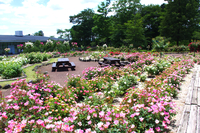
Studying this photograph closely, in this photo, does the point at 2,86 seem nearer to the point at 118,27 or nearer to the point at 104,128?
the point at 104,128

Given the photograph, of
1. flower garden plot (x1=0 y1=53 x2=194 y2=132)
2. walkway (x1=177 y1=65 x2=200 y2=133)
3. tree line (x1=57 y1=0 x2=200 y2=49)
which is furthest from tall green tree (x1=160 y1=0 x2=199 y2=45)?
flower garden plot (x1=0 y1=53 x2=194 y2=132)

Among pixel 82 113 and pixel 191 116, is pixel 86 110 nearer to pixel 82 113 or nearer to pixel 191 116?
pixel 82 113

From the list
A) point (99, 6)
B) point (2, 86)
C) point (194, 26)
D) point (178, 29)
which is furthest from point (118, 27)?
point (2, 86)

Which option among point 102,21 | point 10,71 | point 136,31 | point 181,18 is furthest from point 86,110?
point 102,21

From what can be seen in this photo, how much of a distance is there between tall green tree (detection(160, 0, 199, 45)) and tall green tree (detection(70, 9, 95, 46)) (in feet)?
66.8

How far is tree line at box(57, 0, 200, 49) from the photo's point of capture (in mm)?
25844

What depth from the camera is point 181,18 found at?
992 inches

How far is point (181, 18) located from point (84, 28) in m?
23.6

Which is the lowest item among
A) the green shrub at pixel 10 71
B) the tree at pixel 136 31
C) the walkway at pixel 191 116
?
the walkway at pixel 191 116

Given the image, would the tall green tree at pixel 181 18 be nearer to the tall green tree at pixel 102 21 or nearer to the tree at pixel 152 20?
the tree at pixel 152 20

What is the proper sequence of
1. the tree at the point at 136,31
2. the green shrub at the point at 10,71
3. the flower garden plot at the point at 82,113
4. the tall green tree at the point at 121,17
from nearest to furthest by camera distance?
the flower garden plot at the point at 82,113, the green shrub at the point at 10,71, the tree at the point at 136,31, the tall green tree at the point at 121,17

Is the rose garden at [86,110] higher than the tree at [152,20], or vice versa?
the tree at [152,20]

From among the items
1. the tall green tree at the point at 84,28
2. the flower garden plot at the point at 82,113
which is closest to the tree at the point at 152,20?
the tall green tree at the point at 84,28

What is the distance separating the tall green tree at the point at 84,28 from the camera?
39125mm
